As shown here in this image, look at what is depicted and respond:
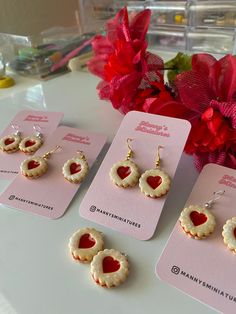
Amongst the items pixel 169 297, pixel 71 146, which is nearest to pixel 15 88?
pixel 71 146

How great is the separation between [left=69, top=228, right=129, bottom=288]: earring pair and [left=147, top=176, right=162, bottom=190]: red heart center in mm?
85

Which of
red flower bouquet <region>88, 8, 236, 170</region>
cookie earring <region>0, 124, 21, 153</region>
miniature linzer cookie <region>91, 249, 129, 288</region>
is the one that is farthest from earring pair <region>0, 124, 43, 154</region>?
miniature linzer cookie <region>91, 249, 129, 288</region>

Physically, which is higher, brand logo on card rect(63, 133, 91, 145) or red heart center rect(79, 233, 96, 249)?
brand logo on card rect(63, 133, 91, 145)

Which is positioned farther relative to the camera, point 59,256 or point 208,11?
point 208,11

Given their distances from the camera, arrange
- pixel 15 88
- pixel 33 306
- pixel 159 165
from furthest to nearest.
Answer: pixel 15 88 < pixel 159 165 < pixel 33 306

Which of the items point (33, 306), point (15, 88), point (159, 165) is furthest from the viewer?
point (15, 88)

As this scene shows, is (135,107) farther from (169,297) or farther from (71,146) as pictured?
(169,297)

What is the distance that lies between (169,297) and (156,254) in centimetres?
5

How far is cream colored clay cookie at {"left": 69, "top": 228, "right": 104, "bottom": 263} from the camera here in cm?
32

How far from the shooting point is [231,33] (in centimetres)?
82

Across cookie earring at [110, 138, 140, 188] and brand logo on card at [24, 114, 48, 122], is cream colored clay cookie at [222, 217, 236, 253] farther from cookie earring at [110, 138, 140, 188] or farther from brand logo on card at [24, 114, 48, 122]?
brand logo on card at [24, 114, 48, 122]

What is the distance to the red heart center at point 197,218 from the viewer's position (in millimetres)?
330

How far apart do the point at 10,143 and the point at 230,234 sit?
362 mm

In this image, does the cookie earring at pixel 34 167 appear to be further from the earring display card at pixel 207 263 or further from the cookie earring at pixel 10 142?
the earring display card at pixel 207 263
